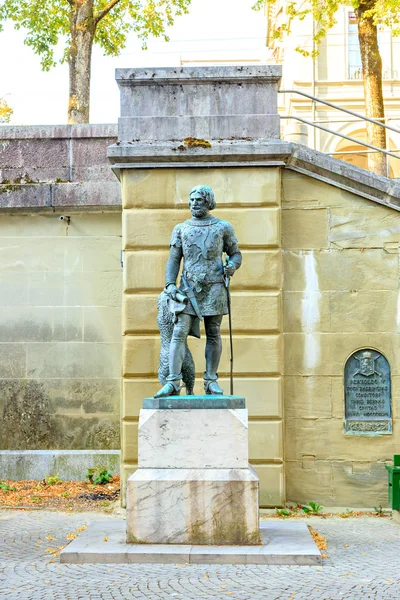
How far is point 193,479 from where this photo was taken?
8109 mm

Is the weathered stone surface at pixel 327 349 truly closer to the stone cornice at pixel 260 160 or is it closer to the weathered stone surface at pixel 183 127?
the stone cornice at pixel 260 160

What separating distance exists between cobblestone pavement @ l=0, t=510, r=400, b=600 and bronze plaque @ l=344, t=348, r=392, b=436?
207 cm

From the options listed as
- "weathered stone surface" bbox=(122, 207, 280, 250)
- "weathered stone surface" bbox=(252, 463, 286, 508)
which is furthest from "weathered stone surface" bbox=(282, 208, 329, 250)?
"weathered stone surface" bbox=(252, 463, 286, 508)

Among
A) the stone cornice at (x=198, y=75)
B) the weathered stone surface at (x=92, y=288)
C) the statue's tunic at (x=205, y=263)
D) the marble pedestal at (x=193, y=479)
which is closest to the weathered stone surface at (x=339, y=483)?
the marble pedestal at (x=193, y=479)

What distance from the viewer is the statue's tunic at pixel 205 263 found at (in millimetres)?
8609

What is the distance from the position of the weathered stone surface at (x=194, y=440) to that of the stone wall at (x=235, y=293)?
238 centimetres

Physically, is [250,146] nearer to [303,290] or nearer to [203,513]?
[303,290]

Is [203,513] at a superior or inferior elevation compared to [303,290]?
inferior

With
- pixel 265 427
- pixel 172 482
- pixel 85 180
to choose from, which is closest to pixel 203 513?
pixel 172 482

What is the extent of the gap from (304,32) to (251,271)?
26.1m

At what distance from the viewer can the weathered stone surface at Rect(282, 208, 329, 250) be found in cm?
1103

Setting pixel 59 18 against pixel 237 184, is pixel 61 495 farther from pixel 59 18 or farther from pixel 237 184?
A: pixel 59 18

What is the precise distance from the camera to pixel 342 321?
35.8ft

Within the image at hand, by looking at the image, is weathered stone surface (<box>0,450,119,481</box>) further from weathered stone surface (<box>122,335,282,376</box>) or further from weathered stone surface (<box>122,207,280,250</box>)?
weathered stone surface (<box>122,207,280,250</box>)
